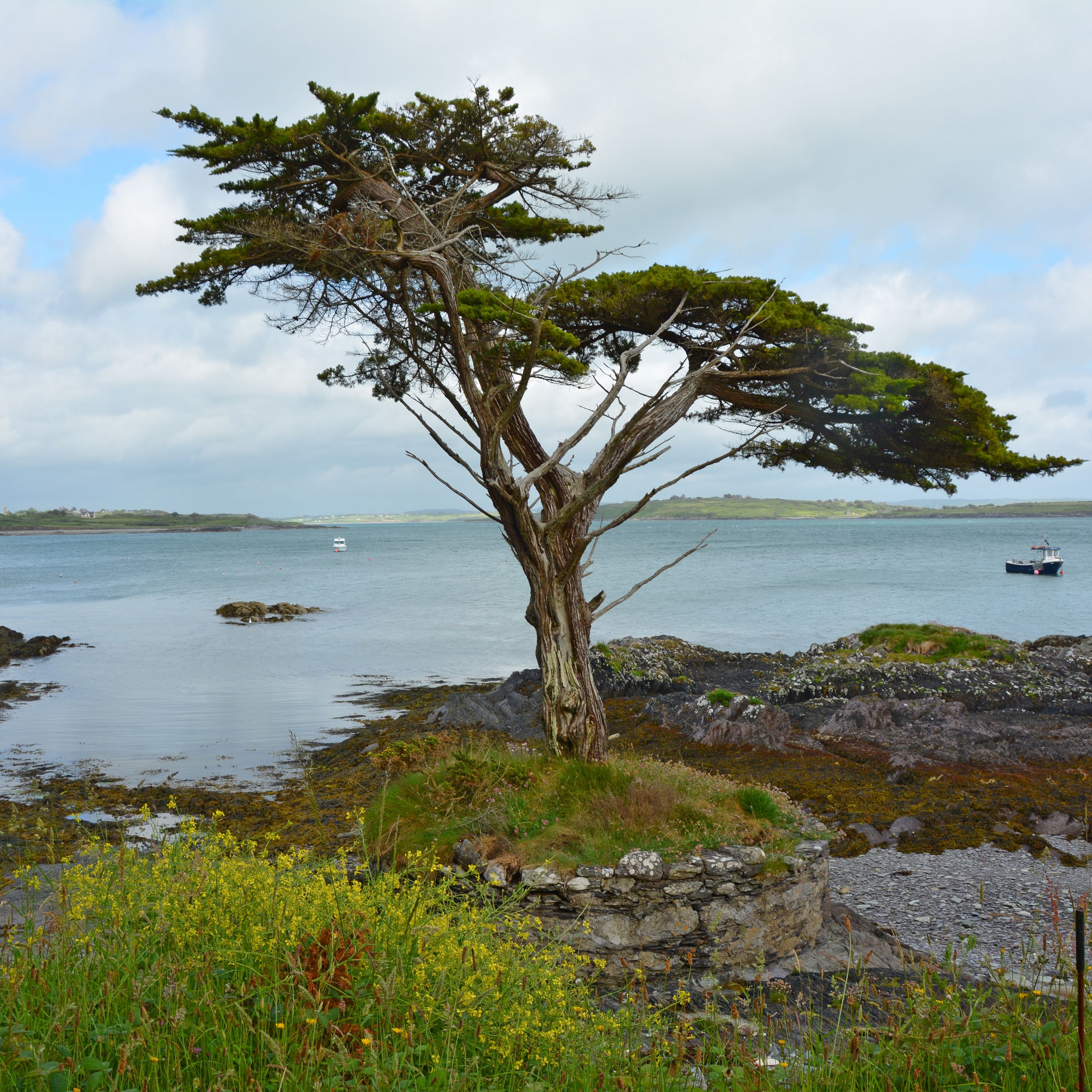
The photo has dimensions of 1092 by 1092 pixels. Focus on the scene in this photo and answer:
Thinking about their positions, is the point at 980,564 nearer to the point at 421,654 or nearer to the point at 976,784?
the point at 421,654

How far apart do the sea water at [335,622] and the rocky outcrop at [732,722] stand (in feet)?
24.6

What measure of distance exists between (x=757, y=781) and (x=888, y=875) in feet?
9.47

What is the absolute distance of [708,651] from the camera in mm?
24172

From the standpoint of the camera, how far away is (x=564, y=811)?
726 cm

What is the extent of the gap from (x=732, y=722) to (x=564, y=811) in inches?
299

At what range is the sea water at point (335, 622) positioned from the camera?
1756 cm

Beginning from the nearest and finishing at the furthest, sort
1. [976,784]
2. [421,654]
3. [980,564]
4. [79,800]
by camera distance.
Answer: [976,784]
[79,800]
[421,654]
[980,564]

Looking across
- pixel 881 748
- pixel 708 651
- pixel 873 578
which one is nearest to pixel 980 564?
pixel 873 578

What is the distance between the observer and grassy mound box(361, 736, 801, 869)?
6730 mm

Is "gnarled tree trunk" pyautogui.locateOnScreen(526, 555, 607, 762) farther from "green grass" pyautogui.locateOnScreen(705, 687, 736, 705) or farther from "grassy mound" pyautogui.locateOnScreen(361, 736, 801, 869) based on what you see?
"green grass" pyautogui.locateOnScreen(705, 687, 736, 705)

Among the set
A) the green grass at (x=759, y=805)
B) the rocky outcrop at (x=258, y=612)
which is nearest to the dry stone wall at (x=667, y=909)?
the green grass at (x=759, y=805)

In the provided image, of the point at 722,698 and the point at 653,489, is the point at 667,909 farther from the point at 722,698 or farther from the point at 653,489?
the point at 722,698

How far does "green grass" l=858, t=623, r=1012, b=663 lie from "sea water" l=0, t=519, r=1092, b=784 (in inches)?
329

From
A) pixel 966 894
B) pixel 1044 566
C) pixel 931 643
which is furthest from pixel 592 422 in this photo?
pixel 1044 566
